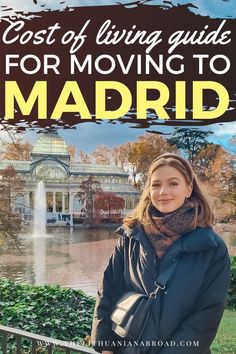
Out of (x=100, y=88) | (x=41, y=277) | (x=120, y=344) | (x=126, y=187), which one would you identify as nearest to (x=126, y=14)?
(x=100, y=88)

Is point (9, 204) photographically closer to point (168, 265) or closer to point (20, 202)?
point (20, 202)

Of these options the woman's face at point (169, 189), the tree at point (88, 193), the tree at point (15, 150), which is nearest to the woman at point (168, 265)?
the woman's face at point (169, 189)

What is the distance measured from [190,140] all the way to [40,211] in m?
0.85

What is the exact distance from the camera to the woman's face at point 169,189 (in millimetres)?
1160

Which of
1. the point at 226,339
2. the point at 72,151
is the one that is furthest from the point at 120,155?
the point at 226,339

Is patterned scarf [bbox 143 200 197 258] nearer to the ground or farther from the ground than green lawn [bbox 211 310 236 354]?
farther from the ground

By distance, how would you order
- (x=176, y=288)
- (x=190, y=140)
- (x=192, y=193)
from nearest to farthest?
1. (x=176, y=288)
2. (x=192, y=193)
3. (x=190, y=140)

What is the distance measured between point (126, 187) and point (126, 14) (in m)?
0.85

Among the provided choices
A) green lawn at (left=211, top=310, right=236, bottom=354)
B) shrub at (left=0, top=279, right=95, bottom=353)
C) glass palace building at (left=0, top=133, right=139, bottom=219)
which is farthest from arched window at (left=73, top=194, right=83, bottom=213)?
green lawn at (left=211, top=310, right=236, bottom=354)

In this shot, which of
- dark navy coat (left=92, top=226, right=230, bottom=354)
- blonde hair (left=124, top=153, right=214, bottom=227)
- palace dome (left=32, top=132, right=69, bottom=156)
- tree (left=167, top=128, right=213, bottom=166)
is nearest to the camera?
dark navy coat (left=92, top=226, right=230, bottom=354)

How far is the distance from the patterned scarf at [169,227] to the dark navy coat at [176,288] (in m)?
0.01

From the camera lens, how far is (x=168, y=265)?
112 centimetres

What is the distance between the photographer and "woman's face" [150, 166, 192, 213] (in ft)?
3.81

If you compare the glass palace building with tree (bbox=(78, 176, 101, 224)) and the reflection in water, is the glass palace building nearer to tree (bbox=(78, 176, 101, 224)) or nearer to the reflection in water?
tree (bbox=(78, 176, 101, 224))
